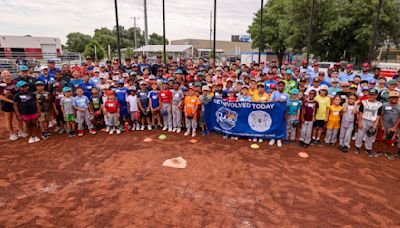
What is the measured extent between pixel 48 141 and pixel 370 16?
2370 centimetres

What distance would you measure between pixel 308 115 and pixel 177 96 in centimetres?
394

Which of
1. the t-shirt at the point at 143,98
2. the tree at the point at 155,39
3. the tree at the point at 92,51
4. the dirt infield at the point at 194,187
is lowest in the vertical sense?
the dirt infield at the point at 194,187

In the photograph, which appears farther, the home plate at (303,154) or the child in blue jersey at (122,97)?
the child in blue jersey at (122,97)

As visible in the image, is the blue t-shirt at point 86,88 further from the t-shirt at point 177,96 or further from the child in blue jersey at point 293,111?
the child in blue jersey at point 293,111

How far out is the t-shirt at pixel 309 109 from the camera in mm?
6438

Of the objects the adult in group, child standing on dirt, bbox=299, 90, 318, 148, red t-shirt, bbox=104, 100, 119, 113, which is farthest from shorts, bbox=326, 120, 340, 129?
the adult in group

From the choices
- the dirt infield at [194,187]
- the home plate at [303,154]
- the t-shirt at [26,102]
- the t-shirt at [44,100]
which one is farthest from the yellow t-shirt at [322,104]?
the t-shirt at [26,102]

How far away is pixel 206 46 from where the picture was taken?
3071 inches

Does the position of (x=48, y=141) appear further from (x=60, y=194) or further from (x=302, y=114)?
(x=302, y=114)

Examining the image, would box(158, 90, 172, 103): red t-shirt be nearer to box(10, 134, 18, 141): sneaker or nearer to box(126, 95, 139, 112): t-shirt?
box(126, 95, 139, 112): t-shirt

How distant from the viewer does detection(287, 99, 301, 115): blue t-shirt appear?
6602 mm

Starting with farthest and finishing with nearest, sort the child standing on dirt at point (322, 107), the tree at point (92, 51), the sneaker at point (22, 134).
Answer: the tree at point (92, 51), the sneaker at point (22, 134), the child standing on dirt at point (322, 107)

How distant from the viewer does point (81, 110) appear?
7.59 m

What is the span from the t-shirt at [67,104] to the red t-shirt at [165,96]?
2786mm
